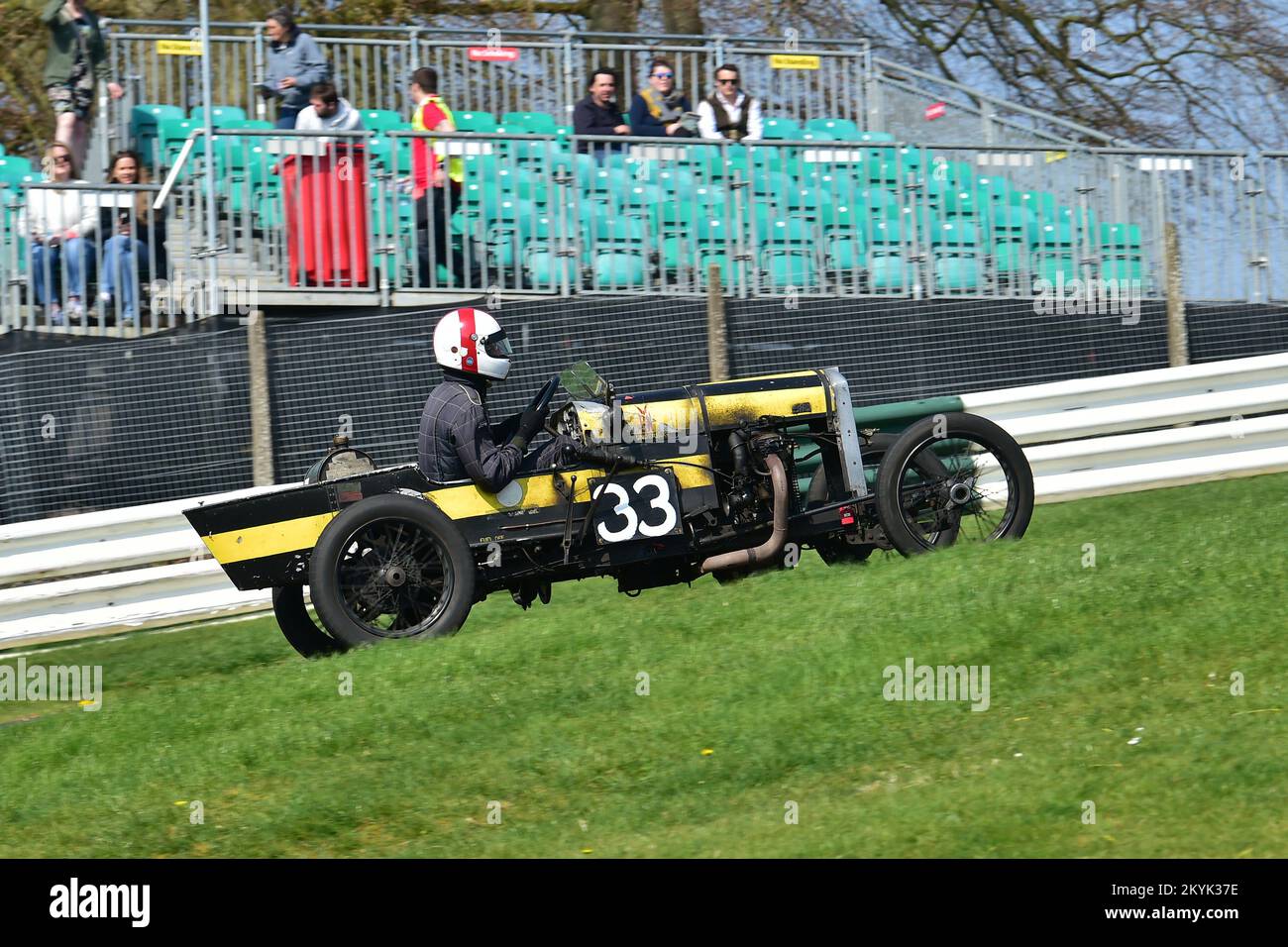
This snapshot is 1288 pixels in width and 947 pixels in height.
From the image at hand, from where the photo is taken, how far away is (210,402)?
1244 centimetres

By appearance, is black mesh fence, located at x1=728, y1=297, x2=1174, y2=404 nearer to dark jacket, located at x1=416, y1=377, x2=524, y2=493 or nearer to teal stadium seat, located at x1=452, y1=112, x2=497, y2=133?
teal stadium seat, located at x1=452, y1=112, x2=497, y2=133

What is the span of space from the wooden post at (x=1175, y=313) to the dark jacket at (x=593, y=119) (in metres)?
4.68

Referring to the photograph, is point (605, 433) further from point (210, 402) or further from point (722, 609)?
point (210, 402)

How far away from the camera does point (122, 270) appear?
42.8ft

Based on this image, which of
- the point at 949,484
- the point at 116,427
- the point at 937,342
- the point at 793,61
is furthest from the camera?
the point at 793,61

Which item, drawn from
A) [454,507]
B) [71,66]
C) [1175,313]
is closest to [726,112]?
[1175,313]

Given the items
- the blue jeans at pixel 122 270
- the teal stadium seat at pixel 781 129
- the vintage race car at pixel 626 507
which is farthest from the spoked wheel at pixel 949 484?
the teal stadium seat at pixel 781 129

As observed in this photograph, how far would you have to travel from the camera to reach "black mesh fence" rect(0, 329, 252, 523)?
12219 millimetres

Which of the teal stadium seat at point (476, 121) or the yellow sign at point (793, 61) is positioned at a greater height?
the yellow sign at point (793, 61)

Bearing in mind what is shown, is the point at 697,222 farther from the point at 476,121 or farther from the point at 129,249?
the point at 129,249

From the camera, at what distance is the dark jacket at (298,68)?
49.3 feet

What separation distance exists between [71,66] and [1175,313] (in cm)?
965

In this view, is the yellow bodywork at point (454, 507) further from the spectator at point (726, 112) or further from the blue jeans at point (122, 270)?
the spectator at point (726, 112)

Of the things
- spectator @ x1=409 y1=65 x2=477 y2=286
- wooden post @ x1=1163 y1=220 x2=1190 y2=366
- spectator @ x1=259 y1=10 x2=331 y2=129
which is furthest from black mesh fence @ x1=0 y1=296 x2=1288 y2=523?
spectator @ x1=259 y1=10 x2=331 y2=129
